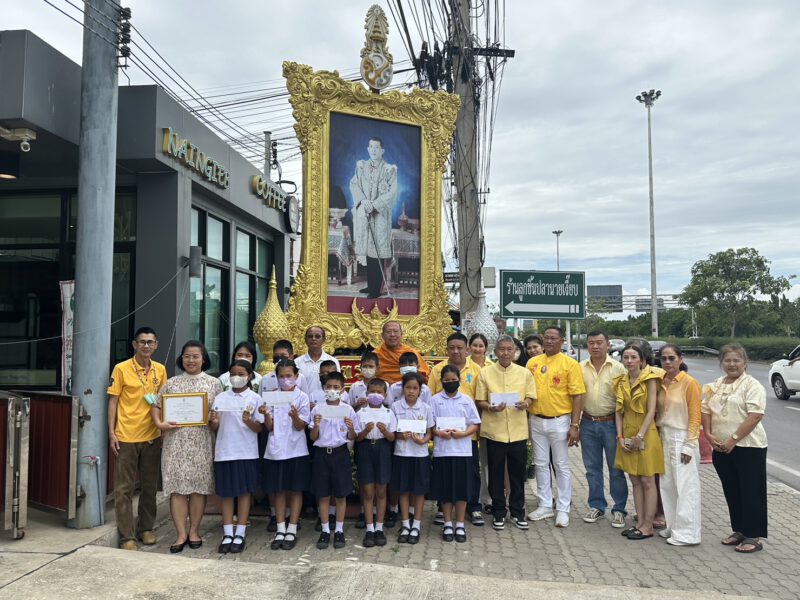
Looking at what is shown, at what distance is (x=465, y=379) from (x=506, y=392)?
0.44 metres

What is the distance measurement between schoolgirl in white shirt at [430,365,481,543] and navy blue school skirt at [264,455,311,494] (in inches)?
44.7

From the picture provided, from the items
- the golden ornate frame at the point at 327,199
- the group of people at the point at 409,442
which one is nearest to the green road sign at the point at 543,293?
the golden ornate frame at the point at 327,199

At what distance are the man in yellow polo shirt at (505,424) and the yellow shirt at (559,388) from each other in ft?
0.48

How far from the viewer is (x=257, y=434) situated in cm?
507

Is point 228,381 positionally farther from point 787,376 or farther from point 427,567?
point 787,376

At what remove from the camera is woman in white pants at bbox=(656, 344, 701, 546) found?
201 inches

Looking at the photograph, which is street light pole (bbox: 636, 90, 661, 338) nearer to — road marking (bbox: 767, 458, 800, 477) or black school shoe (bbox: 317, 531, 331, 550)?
road marking (bbox: 767, 458, 800, 477)

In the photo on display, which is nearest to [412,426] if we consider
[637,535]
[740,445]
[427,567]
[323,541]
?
[427,567]

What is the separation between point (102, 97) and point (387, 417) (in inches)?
152

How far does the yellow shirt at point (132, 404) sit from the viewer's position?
16.3 feet

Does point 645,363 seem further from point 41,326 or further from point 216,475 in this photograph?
point 41,326

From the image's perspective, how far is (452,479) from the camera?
16.9ft

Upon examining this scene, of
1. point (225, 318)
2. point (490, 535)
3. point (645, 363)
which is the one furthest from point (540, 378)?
point (225, 318)

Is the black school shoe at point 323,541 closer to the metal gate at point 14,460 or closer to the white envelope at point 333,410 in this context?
the white envelope at point 333,410
